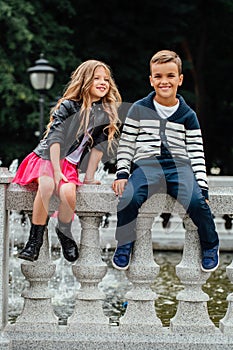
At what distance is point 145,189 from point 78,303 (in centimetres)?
86

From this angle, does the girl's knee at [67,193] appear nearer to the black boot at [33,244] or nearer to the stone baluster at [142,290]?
the black boot at [33,244]

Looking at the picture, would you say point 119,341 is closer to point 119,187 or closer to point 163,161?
point 119,187

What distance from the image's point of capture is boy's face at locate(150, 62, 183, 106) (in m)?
4.69

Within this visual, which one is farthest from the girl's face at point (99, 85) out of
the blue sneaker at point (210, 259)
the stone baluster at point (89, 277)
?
the blue sneaker at point (210, 259)

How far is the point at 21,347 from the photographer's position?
454 cm

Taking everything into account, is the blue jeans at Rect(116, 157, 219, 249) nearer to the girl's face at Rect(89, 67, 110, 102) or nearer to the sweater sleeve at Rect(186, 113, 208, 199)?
the sweater sleeve at Rect(186, 113, 208, 199)

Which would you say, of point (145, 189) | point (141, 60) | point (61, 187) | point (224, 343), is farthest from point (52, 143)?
point (141, 60)

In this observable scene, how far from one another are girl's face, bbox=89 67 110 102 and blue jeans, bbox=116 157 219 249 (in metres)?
0.61

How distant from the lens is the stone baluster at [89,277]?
4.60 metres

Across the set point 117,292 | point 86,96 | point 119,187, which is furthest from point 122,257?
point 117,292

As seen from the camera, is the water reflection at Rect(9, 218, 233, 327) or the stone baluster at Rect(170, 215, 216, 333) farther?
the water reflection at Rect(9, 218, 233, 327)

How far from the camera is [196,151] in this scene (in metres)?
4.63

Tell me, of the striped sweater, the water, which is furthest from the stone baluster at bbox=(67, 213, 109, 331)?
the water

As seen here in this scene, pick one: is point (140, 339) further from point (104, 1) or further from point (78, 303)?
point (104, 1)
